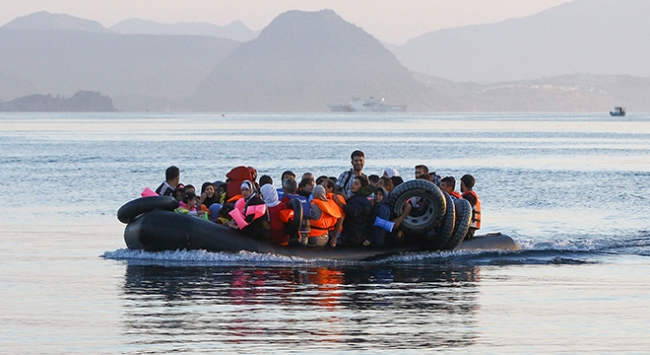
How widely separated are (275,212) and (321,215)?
0.70 metres

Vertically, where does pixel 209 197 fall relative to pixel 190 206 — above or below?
above

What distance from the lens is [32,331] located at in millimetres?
12750

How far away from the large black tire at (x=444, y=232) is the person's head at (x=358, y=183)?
50.5 inches

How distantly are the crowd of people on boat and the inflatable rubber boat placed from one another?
0.13 m

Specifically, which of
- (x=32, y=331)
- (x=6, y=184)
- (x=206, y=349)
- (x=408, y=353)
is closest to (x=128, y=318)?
(x=32, y=331)

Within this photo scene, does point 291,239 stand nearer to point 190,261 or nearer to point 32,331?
point 190,261

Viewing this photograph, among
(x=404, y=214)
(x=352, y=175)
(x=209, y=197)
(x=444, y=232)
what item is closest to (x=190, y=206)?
(x=209, y=197)

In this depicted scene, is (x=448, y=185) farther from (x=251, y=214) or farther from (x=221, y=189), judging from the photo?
(x=221, y=189)

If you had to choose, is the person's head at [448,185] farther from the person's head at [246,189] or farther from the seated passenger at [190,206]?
the seated passenger at [190,206]

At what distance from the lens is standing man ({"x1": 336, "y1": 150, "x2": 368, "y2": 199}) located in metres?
19.3

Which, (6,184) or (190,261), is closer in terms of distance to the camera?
(190,261)

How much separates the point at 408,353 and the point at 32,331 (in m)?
4.01

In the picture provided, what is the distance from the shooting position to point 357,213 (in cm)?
1856

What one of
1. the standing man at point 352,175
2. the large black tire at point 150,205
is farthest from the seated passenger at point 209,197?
the standing man at point 352,175
